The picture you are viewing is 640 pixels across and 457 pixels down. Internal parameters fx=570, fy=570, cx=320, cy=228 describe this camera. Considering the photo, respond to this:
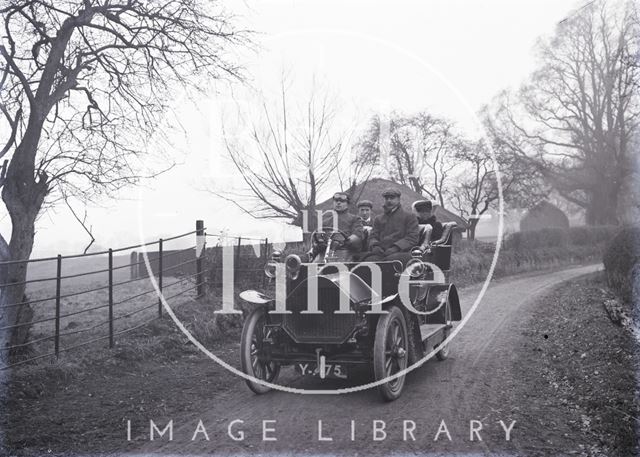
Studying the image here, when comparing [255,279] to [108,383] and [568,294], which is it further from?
[568,294]

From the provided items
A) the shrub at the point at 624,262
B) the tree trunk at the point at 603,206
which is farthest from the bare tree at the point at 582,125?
the shrub at the point at 624,262

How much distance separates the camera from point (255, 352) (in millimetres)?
5957

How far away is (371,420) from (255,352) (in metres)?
1.54

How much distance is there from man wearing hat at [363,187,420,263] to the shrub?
4.23m

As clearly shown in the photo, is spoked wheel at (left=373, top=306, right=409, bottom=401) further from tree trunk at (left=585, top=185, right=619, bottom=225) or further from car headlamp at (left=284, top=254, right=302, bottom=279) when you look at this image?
tree trunk at (left=585, top=185, right=619, bottom=225)

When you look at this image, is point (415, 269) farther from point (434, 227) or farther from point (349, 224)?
point (434, 227)

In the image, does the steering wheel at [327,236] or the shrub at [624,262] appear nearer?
the steering wheel at [327,236]

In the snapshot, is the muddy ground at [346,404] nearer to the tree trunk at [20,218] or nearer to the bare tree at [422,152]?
the tree trunk at [20,218]

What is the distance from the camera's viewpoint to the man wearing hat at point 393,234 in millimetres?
7125

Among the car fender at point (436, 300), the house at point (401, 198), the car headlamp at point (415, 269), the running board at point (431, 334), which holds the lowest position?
the running board at point (431, 334)

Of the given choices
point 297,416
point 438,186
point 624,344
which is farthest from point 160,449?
point 438,186

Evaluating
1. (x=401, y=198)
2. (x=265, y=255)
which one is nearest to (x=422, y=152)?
(x=401, y=198)

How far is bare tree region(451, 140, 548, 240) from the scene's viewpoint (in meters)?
35.3

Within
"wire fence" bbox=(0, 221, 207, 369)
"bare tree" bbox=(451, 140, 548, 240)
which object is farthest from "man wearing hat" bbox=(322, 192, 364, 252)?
"bare tree" bbox=(451, 140, 548, 240)
